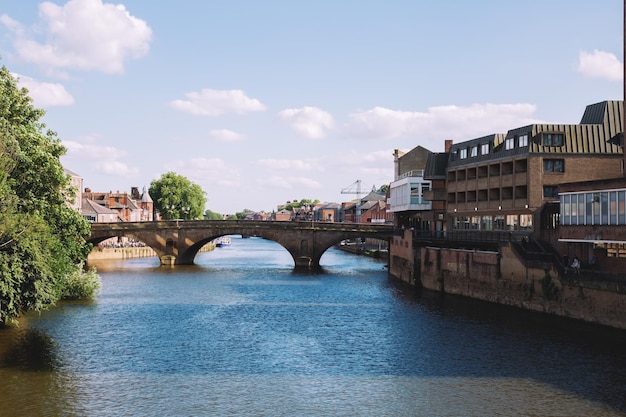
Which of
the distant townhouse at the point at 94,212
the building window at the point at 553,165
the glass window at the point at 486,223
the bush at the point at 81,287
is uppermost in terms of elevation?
the building window at the point at 553,165

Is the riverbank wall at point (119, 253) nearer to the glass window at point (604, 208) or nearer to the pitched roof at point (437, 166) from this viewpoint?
the pitched roof at point (437, 166)

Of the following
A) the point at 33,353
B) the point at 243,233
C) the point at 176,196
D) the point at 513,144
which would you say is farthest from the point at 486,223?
the point at 176,196

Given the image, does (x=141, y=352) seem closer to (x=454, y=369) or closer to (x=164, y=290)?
(x=454, y=369)

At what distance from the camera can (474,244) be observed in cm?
7694

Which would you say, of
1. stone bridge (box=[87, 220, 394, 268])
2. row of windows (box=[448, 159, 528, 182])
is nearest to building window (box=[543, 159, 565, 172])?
row of windows (box=[448, 159, 528, 182])

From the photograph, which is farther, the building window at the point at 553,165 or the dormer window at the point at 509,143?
the dormer window at the point at 509,143

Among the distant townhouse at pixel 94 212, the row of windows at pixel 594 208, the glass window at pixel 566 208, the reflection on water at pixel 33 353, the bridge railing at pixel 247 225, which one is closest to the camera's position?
the reflection on water at pixel 33 353

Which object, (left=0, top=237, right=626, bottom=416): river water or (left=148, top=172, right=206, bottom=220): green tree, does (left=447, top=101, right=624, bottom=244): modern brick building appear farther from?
(left=148, top=172, right=206, bottom=220): green tree

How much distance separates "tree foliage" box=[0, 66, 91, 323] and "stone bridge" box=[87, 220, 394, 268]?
6012 cm

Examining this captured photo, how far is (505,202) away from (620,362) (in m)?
42.0

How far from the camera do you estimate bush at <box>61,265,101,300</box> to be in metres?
66.7

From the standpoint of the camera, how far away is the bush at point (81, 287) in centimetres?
6671

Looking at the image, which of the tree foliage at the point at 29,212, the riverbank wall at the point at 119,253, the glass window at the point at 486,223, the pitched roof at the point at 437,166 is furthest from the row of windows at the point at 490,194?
the riverbank wall at the point at 119,253

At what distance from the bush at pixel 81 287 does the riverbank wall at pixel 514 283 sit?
39480mm
